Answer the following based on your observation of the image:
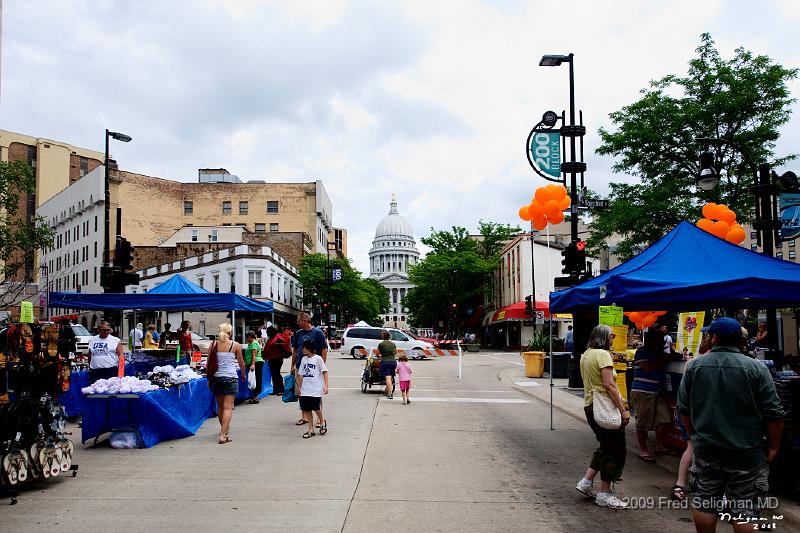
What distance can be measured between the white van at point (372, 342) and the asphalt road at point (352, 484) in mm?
23705

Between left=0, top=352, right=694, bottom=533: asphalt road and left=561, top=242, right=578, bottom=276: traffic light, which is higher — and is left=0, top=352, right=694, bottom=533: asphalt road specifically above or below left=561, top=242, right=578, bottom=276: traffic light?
below

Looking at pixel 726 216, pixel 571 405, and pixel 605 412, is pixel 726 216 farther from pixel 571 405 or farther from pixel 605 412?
pixel 605 412

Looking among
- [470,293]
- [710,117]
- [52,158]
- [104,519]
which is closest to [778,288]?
[104,519]

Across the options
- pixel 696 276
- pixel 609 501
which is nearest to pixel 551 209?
pixel 696 276

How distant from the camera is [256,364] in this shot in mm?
15930

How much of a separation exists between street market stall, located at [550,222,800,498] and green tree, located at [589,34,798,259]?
651 inches

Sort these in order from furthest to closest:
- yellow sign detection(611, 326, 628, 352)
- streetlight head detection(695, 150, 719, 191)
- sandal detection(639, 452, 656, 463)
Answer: yellow sign detection(611, 326, 628, 352), streetlight head detection(695, 150, 719, 191), sandal detection(639, 452, 656, 463)

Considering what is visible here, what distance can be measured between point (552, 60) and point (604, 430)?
39.7 feet

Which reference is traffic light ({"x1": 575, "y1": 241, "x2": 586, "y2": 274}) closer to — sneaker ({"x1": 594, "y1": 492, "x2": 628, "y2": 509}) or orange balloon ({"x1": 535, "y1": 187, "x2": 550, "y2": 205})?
orange balloon ({"x1": 535, "y1": 187, "x2": 550, "y2": 205})

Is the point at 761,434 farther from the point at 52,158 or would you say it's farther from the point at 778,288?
the point at 52,158

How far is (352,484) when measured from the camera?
290 inches

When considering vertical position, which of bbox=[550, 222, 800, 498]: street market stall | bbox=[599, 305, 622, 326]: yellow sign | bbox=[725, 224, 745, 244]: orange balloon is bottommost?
bbox=[599, 305, 622, 326]: yellow sign

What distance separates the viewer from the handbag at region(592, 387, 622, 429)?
643 cm

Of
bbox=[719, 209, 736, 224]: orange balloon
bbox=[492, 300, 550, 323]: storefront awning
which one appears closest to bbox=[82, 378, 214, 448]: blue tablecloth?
bbox=[719, 209, 736, 224]: orange balloon
